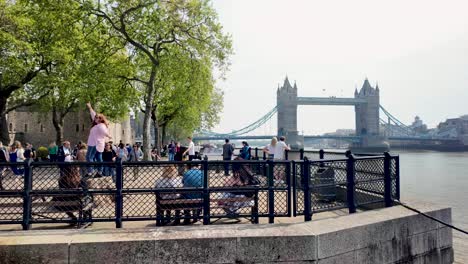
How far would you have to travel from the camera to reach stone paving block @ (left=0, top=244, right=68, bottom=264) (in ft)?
16.6

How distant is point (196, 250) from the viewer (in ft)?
17.9

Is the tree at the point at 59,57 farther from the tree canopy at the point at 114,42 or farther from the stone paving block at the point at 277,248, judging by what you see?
the stone paving block at the point at 277,248

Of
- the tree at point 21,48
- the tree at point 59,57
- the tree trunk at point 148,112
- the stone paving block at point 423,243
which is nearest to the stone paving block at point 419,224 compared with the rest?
the stone paving block at point 423,243

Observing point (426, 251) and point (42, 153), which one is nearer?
point (426, 251)

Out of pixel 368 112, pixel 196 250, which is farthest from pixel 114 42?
pixel 368 112

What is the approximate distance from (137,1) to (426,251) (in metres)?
17.3

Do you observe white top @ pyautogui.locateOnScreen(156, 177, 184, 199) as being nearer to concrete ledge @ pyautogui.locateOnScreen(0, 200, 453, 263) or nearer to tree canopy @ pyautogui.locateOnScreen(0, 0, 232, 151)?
concrete ledge @ pyautogui.locateOnScreen(0, 200, 453, 263)

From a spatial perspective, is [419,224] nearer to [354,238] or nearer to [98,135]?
[354,238]

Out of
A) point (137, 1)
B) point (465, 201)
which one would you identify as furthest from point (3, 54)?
point (465, 201)

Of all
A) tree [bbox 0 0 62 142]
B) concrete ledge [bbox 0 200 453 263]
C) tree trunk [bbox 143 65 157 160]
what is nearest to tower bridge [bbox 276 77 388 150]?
tree [bbox 0 0 62 142]

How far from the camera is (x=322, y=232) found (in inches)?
228

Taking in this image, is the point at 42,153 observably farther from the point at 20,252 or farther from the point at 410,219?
the point at 410,219

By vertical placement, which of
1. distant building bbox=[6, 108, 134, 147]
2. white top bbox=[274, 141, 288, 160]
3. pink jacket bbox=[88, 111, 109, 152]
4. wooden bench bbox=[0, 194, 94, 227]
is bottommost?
wooden bench bbox=[0, 194, 94, 227]

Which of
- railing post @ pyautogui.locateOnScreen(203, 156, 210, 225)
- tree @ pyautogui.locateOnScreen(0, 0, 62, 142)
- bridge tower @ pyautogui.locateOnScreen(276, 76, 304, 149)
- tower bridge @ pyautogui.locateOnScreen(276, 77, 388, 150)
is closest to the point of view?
railing post @ pyautogui.locateOnScreen(203, 156, 210, 225)
